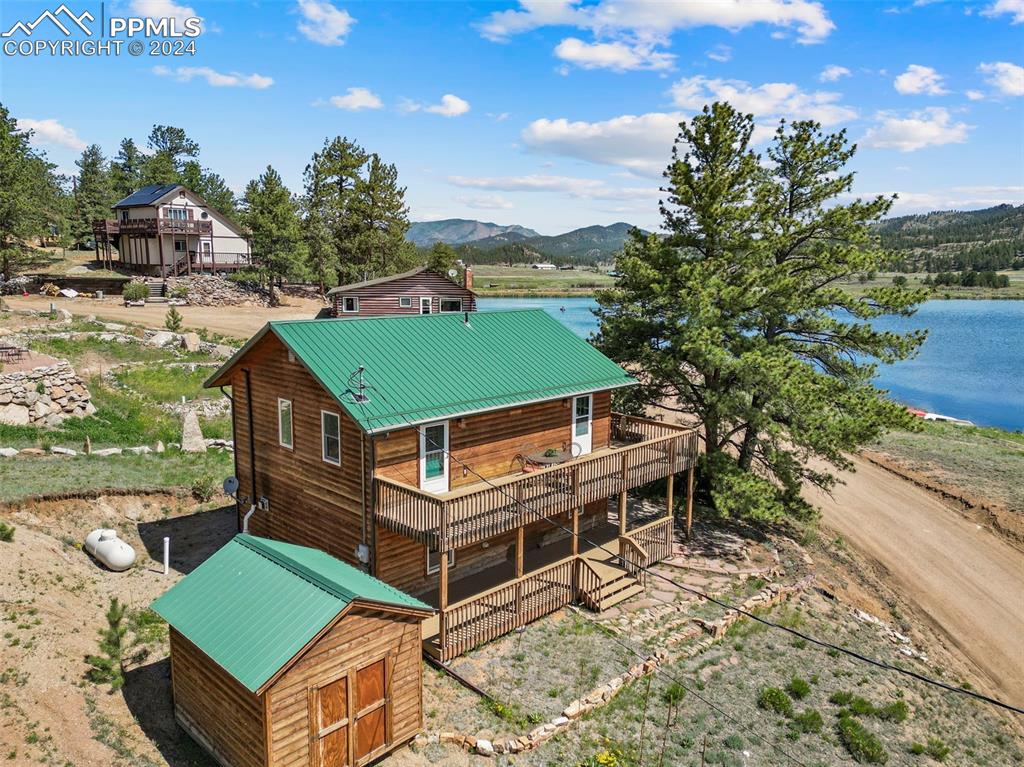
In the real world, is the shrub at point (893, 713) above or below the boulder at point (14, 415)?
below

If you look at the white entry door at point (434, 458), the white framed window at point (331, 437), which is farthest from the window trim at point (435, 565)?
the white framed window at point (331, 437)

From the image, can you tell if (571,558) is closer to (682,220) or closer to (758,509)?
(758,509)

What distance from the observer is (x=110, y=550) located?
1523 centimetres

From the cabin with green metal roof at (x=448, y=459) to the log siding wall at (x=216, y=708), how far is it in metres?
3.98

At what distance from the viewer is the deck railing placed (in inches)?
516

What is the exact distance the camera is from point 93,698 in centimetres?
1083

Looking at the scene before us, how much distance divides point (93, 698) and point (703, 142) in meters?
19.2

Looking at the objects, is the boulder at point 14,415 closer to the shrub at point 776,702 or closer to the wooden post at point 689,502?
the wooden post at point 689,502

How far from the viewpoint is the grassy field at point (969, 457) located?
2773cm

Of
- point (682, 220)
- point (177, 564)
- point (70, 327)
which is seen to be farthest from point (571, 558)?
point (70, 327)

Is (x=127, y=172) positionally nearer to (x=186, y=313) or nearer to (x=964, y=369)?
(x=186, y=313)

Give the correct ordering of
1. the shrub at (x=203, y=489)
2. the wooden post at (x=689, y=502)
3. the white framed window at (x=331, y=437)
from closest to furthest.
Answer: the white framed window at (x=331, y=437), the wooden post at (x=689, y=502), the shrub at (x=203, y=489)

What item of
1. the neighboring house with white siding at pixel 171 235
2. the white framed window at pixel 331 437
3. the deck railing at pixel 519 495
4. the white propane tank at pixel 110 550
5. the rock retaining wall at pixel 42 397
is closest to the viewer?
the deck railing at pixel 519 495

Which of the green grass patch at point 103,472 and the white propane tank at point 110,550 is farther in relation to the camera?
the green grass patch at point 103,472
